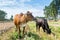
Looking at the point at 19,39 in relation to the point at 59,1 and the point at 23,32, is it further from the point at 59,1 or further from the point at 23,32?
the point at 59,1

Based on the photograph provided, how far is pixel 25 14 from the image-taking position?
15016mm

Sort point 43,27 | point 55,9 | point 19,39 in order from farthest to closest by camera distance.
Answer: point 55,9, point 43,27, point 19,39

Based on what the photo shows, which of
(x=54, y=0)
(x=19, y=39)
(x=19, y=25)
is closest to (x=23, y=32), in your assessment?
(x=19, y=25)

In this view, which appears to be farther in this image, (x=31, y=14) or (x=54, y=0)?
(x=54, y=0)

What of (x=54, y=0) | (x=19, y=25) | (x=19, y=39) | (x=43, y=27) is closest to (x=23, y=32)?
(x=19, y=25)

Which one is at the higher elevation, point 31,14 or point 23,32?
point 31,14

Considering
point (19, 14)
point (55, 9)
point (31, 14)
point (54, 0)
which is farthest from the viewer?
point (54, 0)

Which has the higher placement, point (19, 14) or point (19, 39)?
point (19, 14)

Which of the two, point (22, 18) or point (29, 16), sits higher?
point (29, 16)

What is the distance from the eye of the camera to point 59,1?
76125 millimetres

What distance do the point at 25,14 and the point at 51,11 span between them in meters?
54.9

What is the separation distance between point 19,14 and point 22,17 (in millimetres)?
620

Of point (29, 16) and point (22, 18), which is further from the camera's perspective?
point (22, 18)

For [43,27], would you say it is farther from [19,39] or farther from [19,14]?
[19,39]
